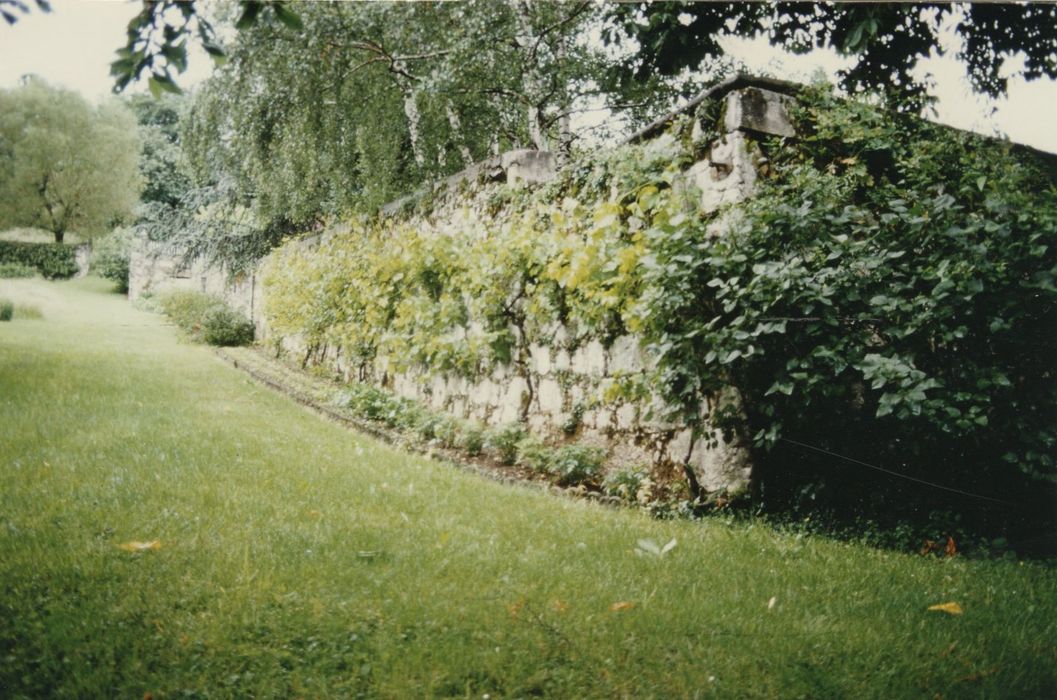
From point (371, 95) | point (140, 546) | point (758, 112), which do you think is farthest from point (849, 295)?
point (371, 95)

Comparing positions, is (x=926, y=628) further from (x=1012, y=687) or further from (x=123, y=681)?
(x=123, y=681)

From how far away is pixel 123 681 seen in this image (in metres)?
1.79

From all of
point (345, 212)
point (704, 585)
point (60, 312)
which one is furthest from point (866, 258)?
point (60, 312)

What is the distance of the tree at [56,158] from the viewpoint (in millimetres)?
3631

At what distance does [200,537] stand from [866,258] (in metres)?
3.33

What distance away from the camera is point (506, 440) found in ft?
16.0

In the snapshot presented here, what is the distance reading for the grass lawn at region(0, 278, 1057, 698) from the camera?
1906 mm

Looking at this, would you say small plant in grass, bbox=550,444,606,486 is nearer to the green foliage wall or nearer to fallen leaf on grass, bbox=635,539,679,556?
the green foliage wall

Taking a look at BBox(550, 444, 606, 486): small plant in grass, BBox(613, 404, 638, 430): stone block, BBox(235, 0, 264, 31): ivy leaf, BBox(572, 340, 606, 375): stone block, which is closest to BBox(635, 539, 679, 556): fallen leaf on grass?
BBox(550, 444, 606, 486): small plant in grass

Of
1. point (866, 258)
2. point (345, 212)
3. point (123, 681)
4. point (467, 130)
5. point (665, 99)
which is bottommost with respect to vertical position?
point (123, 681)

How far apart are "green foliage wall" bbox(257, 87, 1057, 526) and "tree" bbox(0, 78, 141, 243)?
3.17 m

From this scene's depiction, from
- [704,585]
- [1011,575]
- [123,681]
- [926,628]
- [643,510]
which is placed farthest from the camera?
[643,510]

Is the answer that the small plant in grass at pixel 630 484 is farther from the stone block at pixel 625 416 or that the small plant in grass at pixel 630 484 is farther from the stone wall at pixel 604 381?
the stone block at pixel 625 416

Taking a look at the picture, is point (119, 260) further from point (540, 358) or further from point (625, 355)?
point (625, 355)
